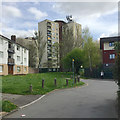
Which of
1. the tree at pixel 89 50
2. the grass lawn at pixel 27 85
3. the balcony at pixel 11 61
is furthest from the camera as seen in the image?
the tree at pixel 89 50

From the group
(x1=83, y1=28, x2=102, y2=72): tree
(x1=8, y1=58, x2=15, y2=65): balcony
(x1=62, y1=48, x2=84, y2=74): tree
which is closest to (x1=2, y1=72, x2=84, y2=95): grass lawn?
(x1=8, y1=58, x2=15, y2=65): balcony

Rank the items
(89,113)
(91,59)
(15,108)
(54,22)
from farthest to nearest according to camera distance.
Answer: (54,22), (91,59), (15,108), (89,113)

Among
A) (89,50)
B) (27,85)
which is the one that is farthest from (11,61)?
(27,85)

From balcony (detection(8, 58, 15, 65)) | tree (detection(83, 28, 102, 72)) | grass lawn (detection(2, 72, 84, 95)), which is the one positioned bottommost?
grass lawn (detection(2, 72, 84, 95))

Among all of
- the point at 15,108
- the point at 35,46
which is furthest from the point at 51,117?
the point at 35,46

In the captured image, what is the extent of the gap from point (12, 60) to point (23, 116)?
29681 millimetres

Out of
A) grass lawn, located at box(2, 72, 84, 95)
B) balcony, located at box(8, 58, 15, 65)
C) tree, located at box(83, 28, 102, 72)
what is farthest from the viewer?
tree, located at box(83, 28, 102, 72)

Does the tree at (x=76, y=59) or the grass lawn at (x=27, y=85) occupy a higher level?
the tree at (x=76, y=59)

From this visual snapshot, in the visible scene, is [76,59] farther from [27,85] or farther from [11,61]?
[27,85]

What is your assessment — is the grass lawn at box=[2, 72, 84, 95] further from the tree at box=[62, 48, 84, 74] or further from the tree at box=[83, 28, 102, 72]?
the tree at box=[83, 28, 102, 72]

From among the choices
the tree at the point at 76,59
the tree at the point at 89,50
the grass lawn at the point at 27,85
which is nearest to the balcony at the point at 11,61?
the tree at the point at 76,59

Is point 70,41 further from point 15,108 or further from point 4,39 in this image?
point 15,108

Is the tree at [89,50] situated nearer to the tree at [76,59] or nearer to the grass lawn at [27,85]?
the tree at [76,59]

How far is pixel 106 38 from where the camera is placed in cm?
3438
